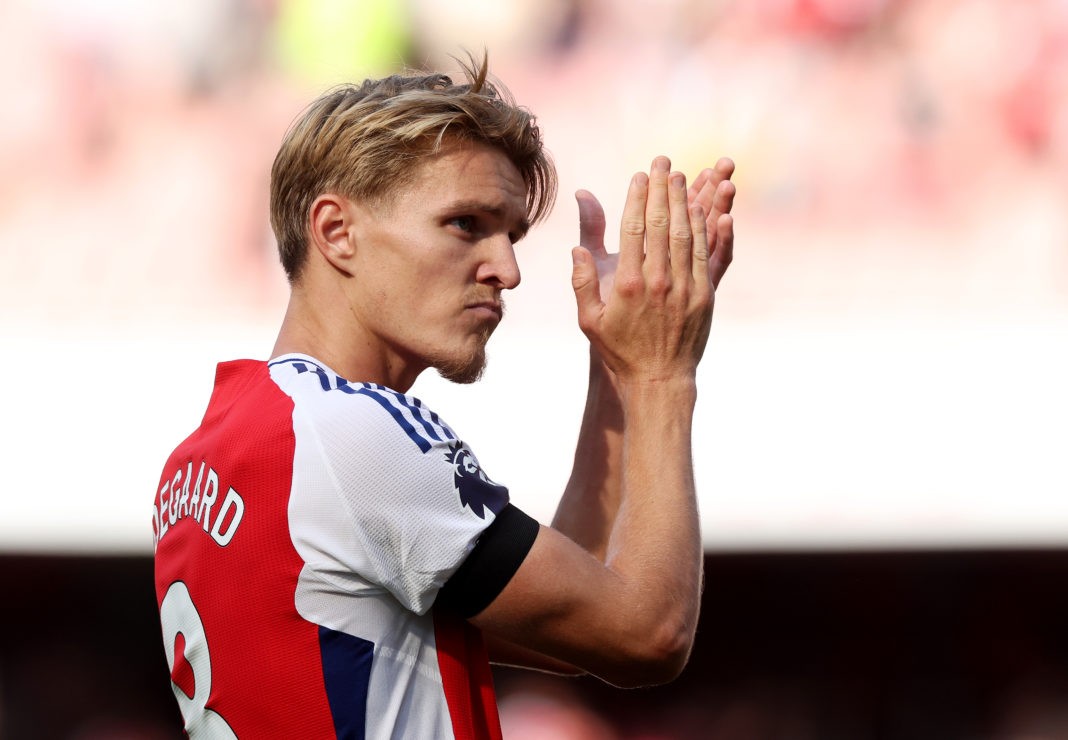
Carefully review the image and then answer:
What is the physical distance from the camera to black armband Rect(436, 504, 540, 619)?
5.40ft

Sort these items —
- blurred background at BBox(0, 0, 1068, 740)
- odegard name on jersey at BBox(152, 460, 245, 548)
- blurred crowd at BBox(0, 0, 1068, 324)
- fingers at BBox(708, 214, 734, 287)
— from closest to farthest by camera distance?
odegard name on jersey at BBox(152, 460, 245, 548)
fingers at BBox(708, 214, 734, 287)
blurred background at BBox(0, 0, 1068, 740)
blurred crowd at BBox(0, 0, 1068, 324)

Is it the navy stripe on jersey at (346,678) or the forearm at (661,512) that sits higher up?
the forearm at (661,512)

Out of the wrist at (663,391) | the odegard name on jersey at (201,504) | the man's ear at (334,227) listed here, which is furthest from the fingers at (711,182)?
Result: the odegard name on jersey at (201,504)

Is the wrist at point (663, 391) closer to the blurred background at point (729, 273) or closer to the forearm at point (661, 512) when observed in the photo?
the forearm at point (661, 512)

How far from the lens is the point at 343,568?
5.43 feet

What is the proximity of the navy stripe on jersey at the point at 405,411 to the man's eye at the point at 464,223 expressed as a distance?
0.99 feet

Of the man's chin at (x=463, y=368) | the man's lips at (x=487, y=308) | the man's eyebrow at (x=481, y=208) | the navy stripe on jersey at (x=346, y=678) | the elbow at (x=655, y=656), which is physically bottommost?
the navy stripe on jersey at (x=346, y=678)

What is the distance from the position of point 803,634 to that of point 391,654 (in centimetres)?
553

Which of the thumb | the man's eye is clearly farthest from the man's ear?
the thumb

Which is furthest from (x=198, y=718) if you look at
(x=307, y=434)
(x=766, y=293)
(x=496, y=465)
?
(x=766, y=293)

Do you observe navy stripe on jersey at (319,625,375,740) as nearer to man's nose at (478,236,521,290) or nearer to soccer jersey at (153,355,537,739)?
soccer jersey at (153,355,537,739)

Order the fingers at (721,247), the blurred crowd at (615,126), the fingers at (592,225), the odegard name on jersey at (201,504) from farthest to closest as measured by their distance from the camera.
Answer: the blurred crowd at (615,126) → the fingers at (592,225) → the fingers at (721,247) → the odegard name on jersey at (201,504)

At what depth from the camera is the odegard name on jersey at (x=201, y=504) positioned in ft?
5.71

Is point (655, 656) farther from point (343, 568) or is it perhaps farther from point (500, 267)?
point (500, 267)
